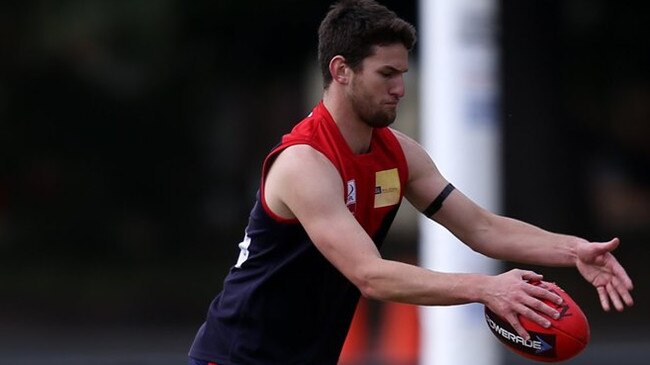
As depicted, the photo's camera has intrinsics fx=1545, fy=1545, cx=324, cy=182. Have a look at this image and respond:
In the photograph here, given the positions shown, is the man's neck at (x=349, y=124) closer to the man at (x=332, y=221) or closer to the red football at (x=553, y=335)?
the man at (x=332, y=221)

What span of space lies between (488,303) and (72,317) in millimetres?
12078

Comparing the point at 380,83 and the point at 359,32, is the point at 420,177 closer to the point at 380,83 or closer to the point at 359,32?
the point at 380,83

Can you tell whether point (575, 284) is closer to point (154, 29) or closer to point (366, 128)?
point (154, 29)

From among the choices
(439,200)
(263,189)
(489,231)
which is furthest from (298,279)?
(489,231)

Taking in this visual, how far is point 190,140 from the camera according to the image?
17453 millimetres

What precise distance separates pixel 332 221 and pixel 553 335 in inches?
34.2

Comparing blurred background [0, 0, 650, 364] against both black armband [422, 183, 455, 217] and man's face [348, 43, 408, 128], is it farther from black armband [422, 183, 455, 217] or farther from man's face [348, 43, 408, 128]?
man's face [348, 43, 408, 128]

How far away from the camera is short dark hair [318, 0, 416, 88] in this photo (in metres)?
5.59

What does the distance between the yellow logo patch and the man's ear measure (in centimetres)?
38

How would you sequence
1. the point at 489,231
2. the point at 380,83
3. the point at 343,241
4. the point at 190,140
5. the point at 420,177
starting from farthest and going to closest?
the point at 190,140 < the point at 489,231 < the point at 420,177 < the point at 380,83 < the point at 343,241

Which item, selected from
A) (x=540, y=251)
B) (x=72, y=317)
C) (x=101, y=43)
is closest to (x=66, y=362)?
(x=72, y=317)

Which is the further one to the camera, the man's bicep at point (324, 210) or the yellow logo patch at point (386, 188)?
the yellow logo patch at point (386, 188)

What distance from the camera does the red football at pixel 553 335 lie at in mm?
5355

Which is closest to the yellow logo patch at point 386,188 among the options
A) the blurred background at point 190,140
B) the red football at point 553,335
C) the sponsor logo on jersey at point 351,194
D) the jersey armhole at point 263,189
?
the sponsor logo on jersey at point 351,194
